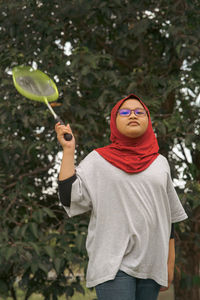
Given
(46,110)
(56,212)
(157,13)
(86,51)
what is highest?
(157,13)

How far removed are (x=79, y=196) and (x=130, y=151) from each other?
0.34 m

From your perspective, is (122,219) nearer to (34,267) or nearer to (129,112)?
(129,112)

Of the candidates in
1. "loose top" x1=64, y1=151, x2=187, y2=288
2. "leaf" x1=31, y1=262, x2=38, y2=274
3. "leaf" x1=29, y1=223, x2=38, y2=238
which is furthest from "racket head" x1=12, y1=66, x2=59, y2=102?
"leaf" x1=31, y1=262, x2=38, y2=274

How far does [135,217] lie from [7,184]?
267 cm

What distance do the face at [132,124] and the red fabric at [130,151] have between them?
1.0 inches

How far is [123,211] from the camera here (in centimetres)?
247

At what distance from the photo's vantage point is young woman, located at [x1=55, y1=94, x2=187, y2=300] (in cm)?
244

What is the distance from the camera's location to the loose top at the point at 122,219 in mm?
2447

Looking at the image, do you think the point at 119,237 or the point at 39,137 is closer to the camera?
the point at 119,237

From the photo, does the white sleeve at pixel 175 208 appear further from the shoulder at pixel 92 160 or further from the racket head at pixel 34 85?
the racket head at pixel 34 85

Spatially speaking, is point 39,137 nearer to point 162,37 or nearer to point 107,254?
point 162,37

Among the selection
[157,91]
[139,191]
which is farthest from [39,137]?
[139,191]

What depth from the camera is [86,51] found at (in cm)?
429

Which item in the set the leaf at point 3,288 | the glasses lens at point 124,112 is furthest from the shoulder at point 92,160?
the leaf at point 3,288
